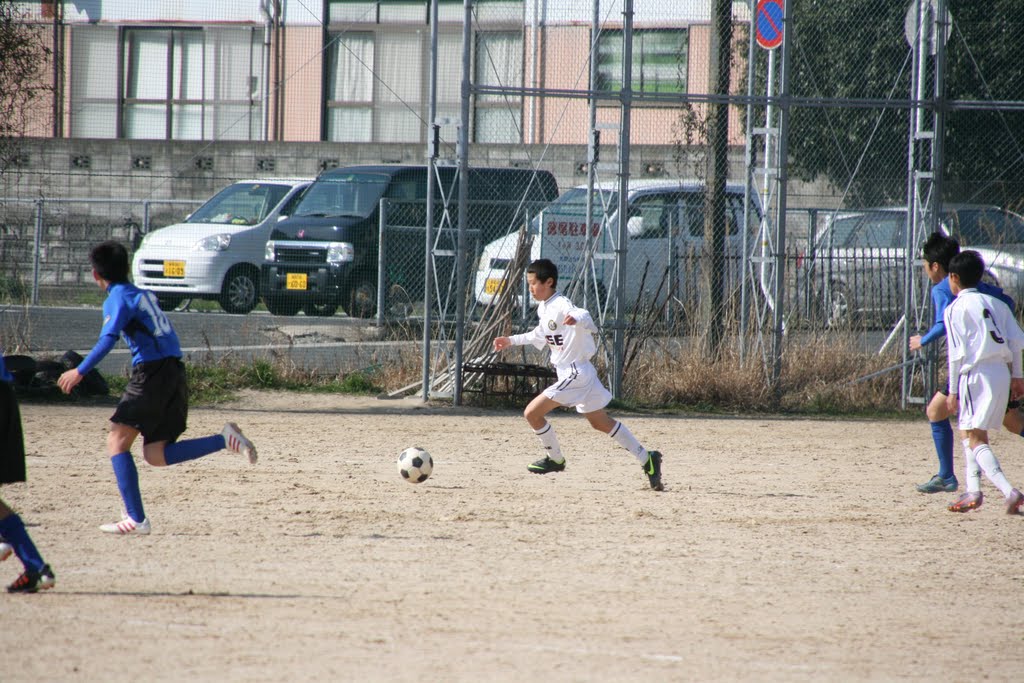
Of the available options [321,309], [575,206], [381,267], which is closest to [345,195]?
[321,309]

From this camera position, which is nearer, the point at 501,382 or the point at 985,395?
the point at 985,395

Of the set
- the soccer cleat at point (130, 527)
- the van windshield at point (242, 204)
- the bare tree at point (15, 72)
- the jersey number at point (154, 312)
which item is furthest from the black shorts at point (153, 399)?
the van windshield at point (242, 204)

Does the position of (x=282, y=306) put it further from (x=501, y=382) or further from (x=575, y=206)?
(x=501, y=382)

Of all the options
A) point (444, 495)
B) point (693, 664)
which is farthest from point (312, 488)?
point (693, 664)

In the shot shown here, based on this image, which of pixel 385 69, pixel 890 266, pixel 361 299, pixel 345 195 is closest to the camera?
pixel 890 266

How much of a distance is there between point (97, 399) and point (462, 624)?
815 cm

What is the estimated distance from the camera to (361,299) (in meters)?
15.4

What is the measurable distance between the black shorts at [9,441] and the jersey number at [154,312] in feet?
3.24

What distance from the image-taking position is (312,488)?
7930mm

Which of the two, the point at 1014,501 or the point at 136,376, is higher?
the point at 136,376

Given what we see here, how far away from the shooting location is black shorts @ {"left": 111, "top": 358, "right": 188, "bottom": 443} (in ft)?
20.9

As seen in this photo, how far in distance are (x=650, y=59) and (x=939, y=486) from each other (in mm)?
8475

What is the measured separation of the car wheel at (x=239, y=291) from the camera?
1727 centimetres

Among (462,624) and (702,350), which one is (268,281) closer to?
(702,350)
